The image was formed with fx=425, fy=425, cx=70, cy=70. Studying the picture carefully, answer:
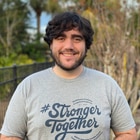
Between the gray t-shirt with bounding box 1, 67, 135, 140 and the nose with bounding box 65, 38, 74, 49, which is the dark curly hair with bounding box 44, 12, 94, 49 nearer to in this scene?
the nose with bounding box 65, 38, 74, 49

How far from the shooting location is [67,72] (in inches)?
86.4

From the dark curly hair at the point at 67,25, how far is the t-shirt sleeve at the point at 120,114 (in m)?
0.33

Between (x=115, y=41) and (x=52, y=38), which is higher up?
(x=52, y=38)

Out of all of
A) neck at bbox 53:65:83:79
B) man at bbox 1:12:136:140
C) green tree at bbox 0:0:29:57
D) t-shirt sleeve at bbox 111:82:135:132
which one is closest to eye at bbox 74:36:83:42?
man at bbox 1:12:136:140

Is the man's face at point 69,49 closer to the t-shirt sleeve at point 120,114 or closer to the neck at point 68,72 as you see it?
the neck at point 68,72

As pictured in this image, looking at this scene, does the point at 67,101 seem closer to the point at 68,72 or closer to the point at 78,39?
the point at 68,72

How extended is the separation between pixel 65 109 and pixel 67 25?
16.7 inches

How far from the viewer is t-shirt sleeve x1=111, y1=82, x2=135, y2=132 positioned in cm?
220

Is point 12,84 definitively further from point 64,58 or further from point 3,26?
point 3,26

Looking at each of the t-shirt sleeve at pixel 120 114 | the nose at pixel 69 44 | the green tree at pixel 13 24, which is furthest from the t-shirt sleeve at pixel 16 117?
the green tree at pixel 13 24

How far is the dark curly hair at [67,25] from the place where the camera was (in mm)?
2164

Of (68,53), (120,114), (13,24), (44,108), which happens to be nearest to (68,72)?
(68,53)

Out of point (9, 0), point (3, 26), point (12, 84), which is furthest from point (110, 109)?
point (9, 0)

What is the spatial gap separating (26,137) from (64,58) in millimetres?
456
